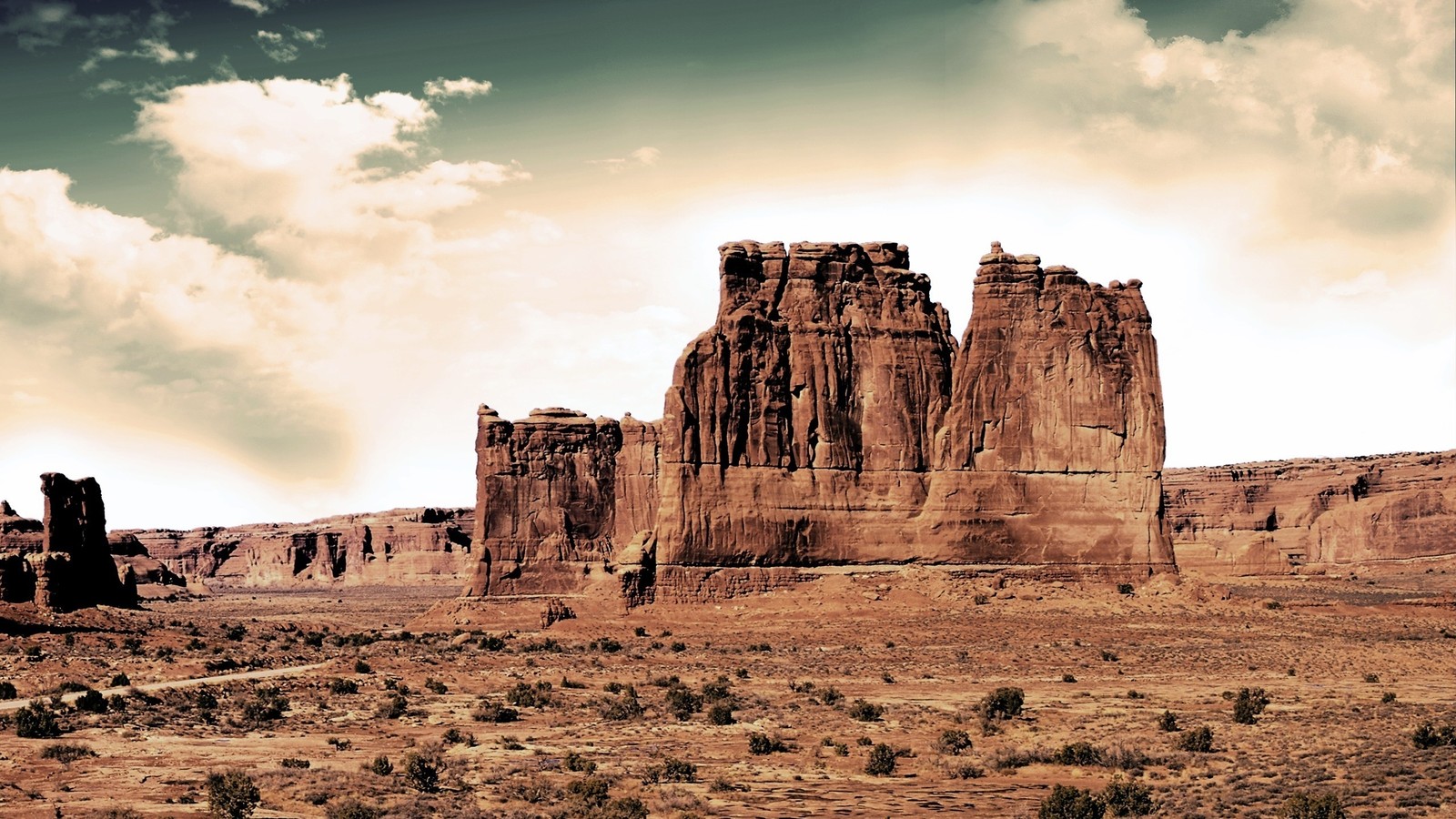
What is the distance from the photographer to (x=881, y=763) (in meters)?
27.9

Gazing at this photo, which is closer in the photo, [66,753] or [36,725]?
[66,753]

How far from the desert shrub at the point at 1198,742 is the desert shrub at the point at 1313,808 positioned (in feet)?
21.1

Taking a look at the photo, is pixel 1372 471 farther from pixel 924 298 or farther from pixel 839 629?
pixel 839 629

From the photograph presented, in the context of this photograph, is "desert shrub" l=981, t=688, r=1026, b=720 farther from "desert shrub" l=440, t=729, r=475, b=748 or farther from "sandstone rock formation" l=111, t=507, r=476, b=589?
"sandstone rock formation" l=111, t=507, r=476, b=589

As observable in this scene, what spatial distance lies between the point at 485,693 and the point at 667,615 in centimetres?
2008

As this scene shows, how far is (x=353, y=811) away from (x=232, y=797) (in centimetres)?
209

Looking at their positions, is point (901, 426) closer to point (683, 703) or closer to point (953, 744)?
point (683, 703)

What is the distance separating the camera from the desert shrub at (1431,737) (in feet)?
93.8

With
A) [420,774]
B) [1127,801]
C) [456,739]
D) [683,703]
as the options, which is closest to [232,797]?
[420,774]

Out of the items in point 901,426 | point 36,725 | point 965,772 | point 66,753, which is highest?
point 901,426

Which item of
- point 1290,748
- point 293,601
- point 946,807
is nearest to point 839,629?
point 1290,748

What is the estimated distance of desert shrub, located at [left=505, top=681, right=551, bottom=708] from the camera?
3869 cm

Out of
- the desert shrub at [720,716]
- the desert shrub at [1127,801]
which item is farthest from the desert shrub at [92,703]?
the desert shrub at [1127,801]

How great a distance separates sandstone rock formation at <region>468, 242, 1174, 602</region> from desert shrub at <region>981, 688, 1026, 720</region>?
90.5 ft
